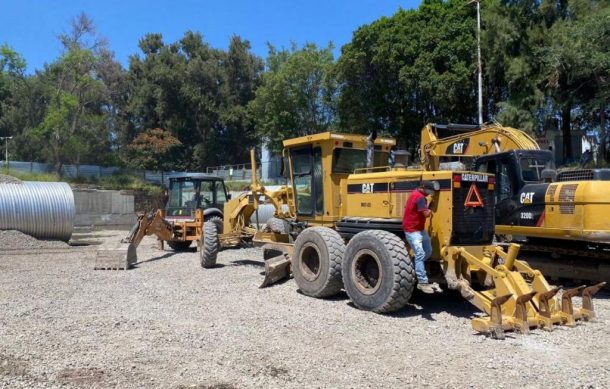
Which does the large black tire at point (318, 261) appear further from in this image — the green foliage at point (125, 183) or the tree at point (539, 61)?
the green foliage at point (125, 183)

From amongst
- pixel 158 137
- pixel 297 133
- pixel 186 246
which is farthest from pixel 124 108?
pixel 186 246

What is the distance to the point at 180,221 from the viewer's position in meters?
16.7

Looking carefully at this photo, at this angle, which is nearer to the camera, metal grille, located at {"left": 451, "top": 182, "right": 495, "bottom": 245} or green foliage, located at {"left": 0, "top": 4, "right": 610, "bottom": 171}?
metal grille, located at {"left": 451, "top": 182, "right": 495, "bottom": 245}

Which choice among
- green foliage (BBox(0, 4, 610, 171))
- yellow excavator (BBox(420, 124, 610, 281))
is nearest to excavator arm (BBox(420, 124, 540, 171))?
yellow excavator (BBox(420, 124, 610, 281))

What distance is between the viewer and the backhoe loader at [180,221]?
1392cm

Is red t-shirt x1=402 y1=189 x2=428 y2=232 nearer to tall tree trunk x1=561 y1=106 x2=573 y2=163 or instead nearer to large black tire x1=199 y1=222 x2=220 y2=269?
large black tire x1=199 y1=222 x2=220 y2=269

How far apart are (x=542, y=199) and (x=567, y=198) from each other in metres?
0.55

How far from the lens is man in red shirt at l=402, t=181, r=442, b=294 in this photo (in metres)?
8.11

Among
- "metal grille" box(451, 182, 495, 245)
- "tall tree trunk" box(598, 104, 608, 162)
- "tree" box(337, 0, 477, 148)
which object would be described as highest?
"tree" box(337, 0, 477, 148)

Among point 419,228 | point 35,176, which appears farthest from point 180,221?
point 35,176

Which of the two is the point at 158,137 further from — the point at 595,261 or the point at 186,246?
the point at 595,261

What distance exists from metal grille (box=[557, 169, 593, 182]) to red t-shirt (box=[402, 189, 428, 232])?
14.9ft

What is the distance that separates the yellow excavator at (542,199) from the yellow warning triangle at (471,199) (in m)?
2.74

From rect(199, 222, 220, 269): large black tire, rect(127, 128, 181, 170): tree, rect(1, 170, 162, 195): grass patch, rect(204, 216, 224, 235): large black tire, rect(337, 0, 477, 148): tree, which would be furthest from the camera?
rect(127, 128, 181, 170): tree
